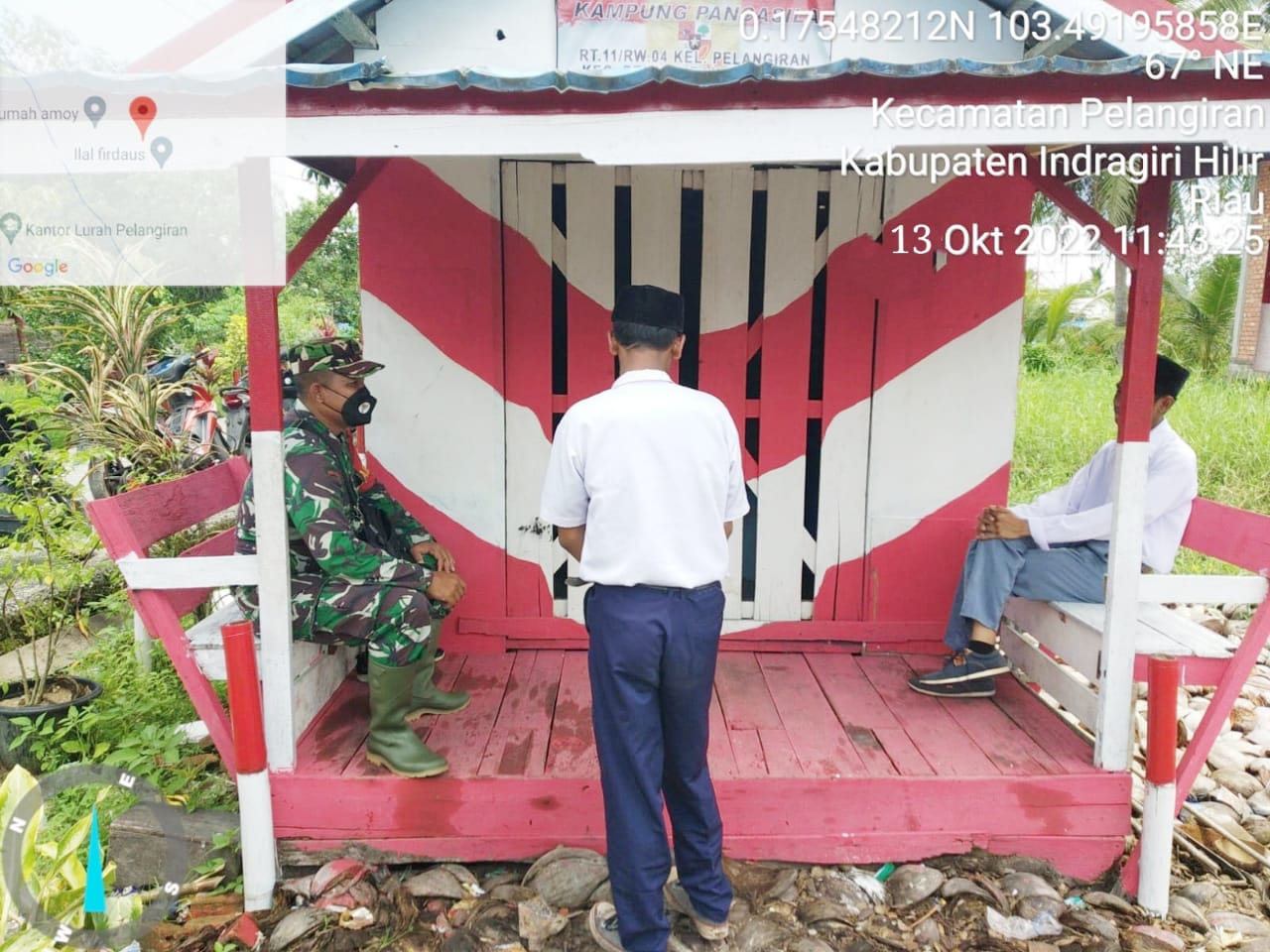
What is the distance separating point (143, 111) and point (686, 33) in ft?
7.16

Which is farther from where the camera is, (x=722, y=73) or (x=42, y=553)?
(x=42, y=553)

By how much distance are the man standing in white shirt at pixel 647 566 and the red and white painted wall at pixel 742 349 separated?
1.67 m

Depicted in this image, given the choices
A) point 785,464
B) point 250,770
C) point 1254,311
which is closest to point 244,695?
point 250,770

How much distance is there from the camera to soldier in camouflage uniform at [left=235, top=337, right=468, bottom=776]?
3.12m

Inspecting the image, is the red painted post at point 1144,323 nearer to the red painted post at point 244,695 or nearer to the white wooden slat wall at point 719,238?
the white wooden slat wall at point 719,238

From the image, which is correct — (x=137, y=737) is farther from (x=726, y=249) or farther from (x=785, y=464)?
(x=726, y=249)

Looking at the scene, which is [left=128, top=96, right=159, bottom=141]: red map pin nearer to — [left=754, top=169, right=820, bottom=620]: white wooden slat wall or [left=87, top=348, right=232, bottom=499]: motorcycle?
[left=754, top=169, right=820, bottom=620]: white wooden slat wall

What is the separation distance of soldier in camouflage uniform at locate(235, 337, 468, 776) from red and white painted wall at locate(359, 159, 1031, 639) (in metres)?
0.88

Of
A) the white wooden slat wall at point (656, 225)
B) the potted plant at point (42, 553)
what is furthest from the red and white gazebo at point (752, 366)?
the potted plant at point (42, 553)

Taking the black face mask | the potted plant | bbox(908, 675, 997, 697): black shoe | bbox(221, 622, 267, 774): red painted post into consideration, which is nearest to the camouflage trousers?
bbox(221, 622, 267, 774): red painted post

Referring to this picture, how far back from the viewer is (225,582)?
10.2 feet

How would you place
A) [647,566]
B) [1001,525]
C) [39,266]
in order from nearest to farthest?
[647,566] → [1001,525] → [39,266]

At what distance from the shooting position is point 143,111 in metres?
2.55

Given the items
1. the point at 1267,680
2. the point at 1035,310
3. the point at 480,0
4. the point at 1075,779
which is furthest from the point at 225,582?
the point at 1035,310
